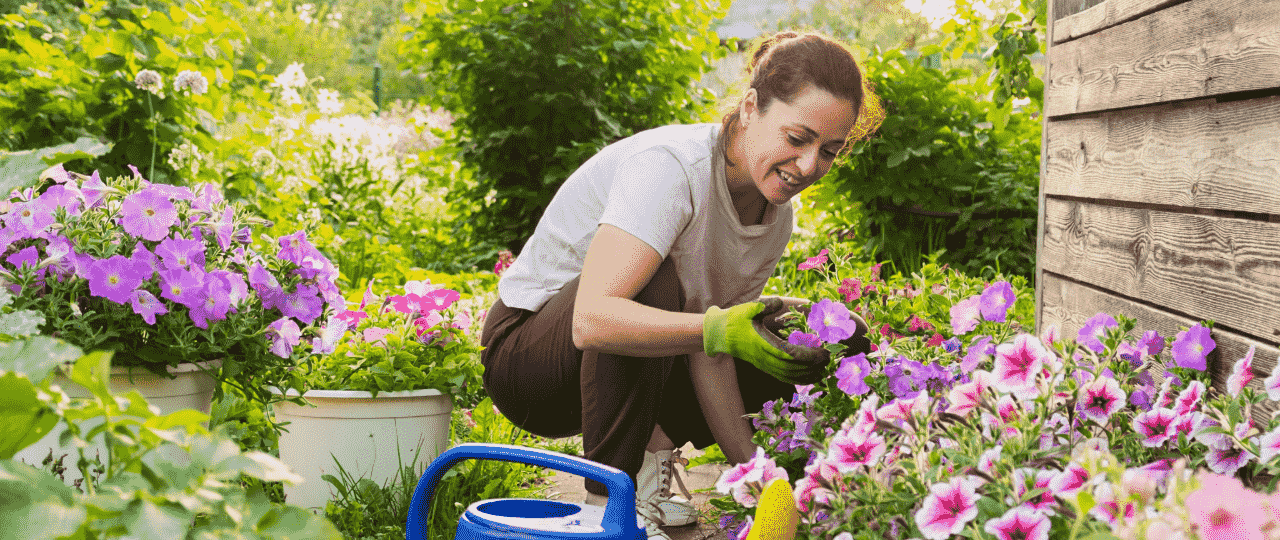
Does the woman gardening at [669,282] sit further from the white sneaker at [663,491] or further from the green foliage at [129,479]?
the green foliage at [129,479]

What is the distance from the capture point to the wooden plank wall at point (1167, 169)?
1.25 metres

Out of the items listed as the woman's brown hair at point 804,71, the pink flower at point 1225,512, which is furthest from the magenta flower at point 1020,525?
the woman's brown hair at point 804,71

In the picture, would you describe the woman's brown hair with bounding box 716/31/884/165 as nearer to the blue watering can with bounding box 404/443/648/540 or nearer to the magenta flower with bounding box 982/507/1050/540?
the blue watering can with bounding box 404/443/648/540

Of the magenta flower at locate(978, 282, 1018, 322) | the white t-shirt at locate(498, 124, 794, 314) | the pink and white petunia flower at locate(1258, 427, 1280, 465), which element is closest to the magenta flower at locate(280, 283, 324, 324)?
the white t-shirt at locate(498, 124, 794, 314)

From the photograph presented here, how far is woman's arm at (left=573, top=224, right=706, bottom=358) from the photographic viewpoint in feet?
5.49

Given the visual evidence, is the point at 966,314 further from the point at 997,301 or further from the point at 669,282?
the point at 669,282

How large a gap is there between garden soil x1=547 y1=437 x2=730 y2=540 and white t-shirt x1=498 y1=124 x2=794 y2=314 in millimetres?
459

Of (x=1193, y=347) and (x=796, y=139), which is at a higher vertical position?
(x=796, y=139)

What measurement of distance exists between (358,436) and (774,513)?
117cm

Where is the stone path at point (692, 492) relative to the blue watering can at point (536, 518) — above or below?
below

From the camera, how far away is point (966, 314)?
4.33 feet

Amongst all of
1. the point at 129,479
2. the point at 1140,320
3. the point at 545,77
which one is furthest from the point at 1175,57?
the point at 545,77

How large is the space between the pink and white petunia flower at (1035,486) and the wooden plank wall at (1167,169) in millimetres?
599

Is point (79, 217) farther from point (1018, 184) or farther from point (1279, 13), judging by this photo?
point (1018, 184)
